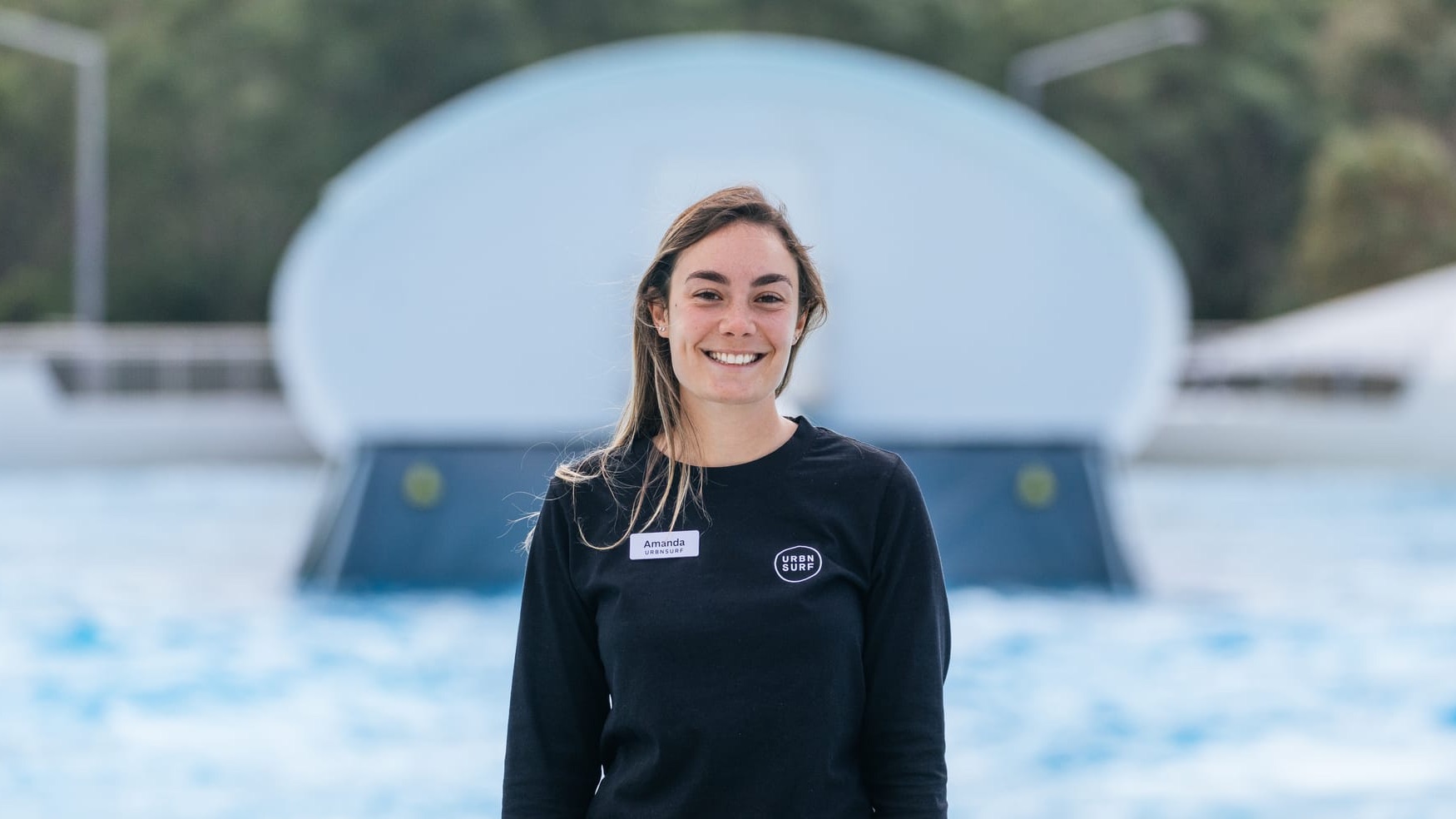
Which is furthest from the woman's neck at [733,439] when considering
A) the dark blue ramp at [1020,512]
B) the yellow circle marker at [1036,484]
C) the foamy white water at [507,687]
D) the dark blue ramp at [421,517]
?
the yellow circle marker at [1036,484]

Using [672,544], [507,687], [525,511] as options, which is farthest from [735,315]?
[525,511]

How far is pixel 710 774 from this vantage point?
6.79 ft

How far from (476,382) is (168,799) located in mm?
9428

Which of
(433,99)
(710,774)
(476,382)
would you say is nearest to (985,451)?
(476,382)

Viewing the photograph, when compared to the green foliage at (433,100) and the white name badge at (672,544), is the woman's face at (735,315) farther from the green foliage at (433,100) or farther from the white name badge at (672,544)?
the green foliage at (433,100)

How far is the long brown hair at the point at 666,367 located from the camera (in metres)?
2.16

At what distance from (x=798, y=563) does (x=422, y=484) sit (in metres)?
8.35

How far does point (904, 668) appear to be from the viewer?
6.91ft

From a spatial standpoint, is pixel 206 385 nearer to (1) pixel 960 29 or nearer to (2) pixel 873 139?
(2) pixel 873 139

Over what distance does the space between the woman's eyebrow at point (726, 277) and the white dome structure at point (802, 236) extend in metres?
12.5

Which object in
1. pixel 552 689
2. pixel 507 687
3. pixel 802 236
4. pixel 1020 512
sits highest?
pixel 802 236

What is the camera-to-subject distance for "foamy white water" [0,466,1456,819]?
5906 mm

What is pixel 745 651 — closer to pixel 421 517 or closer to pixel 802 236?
pixel 421 517

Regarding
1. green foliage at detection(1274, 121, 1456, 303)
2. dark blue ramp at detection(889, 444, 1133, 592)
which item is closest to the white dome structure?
dark blue ramp at detection(889, 444, 1133, 592)
